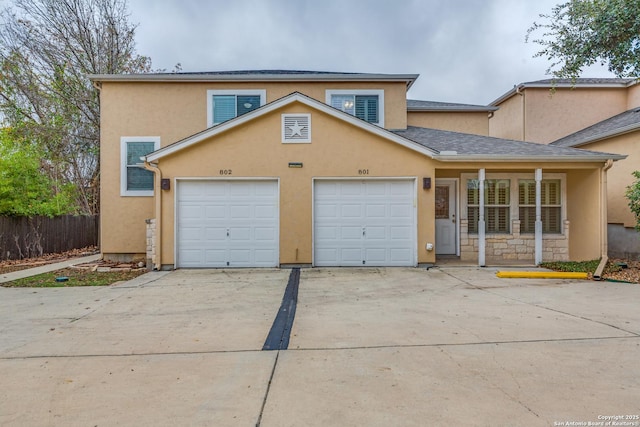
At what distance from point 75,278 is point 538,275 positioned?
10.9m

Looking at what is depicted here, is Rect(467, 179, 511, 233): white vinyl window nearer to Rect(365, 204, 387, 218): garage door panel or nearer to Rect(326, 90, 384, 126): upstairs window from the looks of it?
Rect(365, 204, 387, 218): garage door panel

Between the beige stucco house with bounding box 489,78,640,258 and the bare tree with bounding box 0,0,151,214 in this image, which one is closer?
the beige stucco house with bounding box 489,78,640,258

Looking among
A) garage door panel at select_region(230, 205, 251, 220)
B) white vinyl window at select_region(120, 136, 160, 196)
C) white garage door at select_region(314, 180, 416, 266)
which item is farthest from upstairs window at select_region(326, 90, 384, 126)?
white vinyl window at select_region(120, 136, 160, 196)

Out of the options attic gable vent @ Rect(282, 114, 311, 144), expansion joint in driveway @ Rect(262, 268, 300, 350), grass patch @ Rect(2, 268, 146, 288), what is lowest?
grass patch @ Rect(2, 268, 146, 288)

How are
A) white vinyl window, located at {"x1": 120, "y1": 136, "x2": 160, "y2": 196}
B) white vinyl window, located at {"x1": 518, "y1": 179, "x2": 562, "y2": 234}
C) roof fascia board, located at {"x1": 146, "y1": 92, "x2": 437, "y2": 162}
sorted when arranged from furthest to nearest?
white vinyl window, located at {"x1": 120, "y1": 136, "x2": 160, "y2": 196} < white vinyl window, located at {"x1": 518, "y1": 179, "x2": 562, "y2": 234} < roof fascia board, located at {"x1": 146, "y1": 92, "x2": 437, "y2": 162}

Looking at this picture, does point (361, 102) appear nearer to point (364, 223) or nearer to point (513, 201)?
point (364, 223)

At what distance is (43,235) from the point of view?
12344mm

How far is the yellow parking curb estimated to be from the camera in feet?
26.4

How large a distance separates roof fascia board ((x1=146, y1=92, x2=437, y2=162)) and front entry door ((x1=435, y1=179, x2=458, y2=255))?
1.88 metres

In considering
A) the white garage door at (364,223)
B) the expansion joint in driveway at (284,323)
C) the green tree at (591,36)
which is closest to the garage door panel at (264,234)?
the white garage door at (364,223)

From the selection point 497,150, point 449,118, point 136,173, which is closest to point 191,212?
point 136,173

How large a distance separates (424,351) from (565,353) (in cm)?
148

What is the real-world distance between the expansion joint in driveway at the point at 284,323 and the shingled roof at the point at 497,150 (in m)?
5.35

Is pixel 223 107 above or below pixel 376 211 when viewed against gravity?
above
